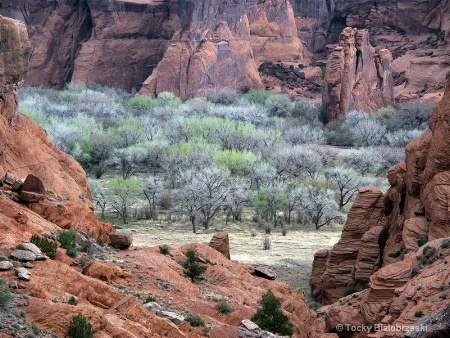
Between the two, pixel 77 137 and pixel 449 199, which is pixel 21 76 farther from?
pixel 77 137

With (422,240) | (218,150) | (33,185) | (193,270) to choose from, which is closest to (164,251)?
(193,270)

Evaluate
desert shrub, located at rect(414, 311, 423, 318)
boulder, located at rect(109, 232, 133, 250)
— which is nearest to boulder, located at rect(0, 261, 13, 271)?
boulder, located at rect(109, 232, 133, 250)

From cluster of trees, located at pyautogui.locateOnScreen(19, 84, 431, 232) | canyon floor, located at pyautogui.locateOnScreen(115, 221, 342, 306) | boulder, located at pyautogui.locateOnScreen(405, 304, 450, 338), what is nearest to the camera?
boulder, located at pyautogui.locateOnScreen(405, 304, 450, 338)

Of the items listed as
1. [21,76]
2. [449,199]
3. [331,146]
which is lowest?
[331,146]

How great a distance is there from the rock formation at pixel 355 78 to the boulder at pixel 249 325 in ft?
183

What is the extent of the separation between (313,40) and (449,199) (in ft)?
276

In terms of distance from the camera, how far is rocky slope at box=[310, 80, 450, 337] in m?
21.1

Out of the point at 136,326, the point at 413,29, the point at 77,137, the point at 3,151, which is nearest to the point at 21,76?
the point at 3,151

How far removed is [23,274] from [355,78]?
61.6m

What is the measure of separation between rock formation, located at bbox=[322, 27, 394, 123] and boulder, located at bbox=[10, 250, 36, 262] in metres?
58.4

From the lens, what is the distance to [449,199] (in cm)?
2728

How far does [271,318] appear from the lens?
22297 millimetres

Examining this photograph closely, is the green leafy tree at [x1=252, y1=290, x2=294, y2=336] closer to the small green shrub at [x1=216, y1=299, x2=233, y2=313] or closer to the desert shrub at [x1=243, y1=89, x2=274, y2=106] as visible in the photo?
the small green shrub at [x1=216, y1=299, x2=233, y2=313]

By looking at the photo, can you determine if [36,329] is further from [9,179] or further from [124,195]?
[124,195]
